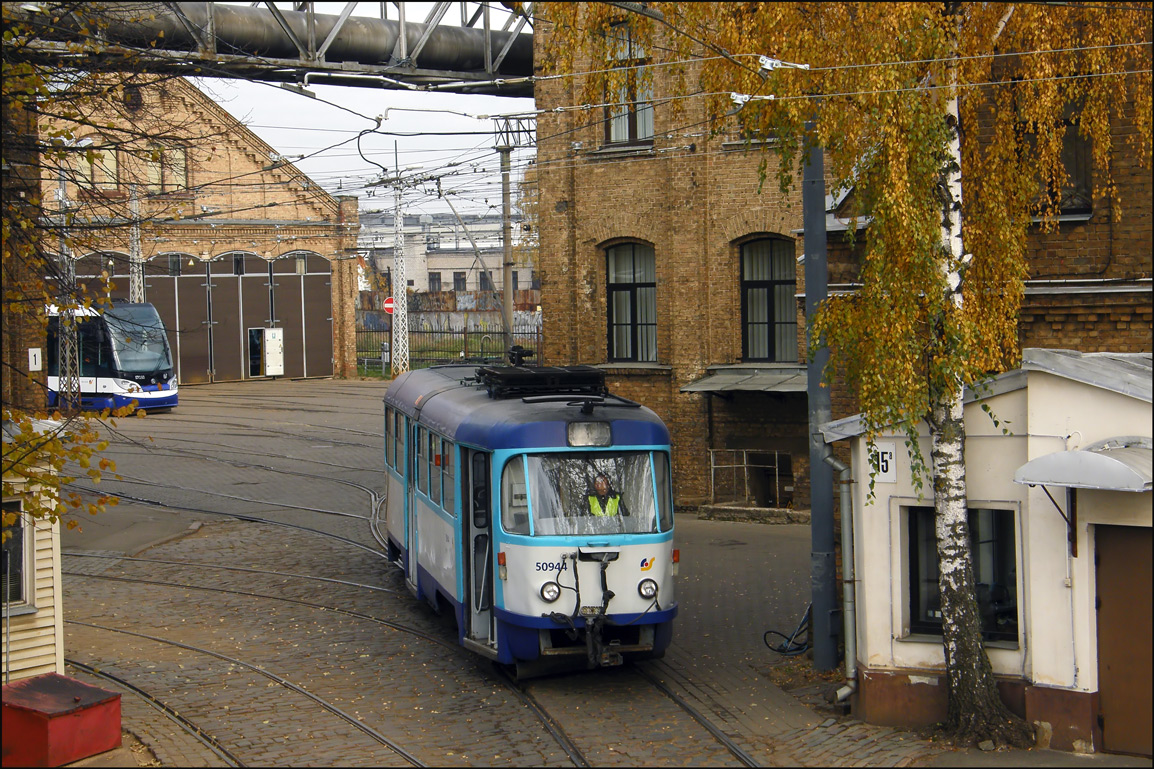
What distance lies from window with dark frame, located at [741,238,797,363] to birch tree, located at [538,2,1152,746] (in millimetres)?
11072

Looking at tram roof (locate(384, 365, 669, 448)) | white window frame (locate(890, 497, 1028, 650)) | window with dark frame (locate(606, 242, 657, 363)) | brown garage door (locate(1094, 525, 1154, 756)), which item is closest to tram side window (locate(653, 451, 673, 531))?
tram roof (locate(384, 365, 669, 448))

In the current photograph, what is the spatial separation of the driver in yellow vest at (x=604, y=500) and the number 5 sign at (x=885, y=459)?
232cm

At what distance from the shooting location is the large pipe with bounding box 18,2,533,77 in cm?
2100

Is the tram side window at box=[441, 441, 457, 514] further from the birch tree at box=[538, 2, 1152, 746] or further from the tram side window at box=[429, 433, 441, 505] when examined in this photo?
the birch tree at box=[538, 2, 1152, 746]

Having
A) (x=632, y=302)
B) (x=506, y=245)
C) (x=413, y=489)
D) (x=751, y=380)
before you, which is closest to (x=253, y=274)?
(x=506, y=245)

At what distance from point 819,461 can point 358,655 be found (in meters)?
5.25

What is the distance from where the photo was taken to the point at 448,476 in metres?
12.2

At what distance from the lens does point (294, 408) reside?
123 feet

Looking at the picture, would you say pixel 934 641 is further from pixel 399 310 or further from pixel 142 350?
pixel 399 310

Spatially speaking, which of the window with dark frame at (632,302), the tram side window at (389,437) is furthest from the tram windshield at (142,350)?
the tram side window at (389,437)

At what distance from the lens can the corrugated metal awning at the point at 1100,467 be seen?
27.1ft

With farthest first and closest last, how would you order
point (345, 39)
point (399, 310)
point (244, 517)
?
point (399, 310) → point (345, 39) → point (244, 517)

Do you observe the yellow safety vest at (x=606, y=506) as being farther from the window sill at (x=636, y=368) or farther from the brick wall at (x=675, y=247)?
the window sill at (x=636, y=368)

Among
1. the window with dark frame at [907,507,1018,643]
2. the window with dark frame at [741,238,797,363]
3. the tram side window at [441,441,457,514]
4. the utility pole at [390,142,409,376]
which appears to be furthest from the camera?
the utility pole at [390,142,409,376]
